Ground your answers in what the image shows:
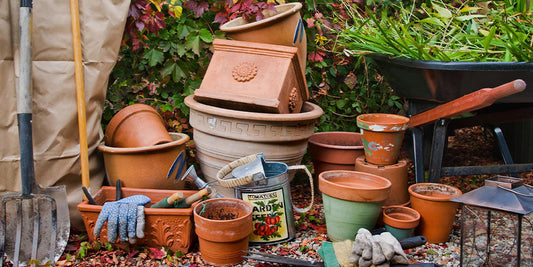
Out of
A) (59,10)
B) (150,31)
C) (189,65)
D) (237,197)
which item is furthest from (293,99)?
(59,10)

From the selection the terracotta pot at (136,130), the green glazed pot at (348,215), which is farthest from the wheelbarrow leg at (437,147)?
the terracotta pot at (136,130)

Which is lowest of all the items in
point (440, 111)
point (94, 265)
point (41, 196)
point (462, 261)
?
point (94, 265)

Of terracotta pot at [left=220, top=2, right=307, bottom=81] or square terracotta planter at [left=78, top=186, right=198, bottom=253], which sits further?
terracotta pot at [left=220, top=2, right=307, bottom=81]

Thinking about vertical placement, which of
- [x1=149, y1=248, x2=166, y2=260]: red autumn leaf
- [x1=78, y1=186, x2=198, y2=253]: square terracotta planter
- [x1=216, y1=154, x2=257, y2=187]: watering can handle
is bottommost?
[x1=149, y1=248, x2=166, y2=260]: red autumn leaf

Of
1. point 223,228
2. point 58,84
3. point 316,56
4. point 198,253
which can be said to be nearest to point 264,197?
point 223,228

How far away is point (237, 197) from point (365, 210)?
0.65m

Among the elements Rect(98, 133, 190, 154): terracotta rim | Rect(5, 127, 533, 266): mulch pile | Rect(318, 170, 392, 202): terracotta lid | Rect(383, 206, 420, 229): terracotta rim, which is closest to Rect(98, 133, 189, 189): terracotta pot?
Rect(98, 133, 190, 154): terracotta rim

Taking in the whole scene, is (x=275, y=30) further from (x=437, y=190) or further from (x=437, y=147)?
(x=437, y=190)

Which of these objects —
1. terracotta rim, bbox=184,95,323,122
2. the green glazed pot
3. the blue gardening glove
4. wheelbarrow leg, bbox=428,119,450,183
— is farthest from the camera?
wheelbarrow leg, bbox=428,119,450,183

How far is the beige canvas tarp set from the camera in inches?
95.3

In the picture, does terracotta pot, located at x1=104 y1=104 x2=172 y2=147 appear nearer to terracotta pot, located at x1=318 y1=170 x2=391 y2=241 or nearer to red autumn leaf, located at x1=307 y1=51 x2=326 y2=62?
terracotta pot, located at x1=318 y1=170 x2=391 y2=241

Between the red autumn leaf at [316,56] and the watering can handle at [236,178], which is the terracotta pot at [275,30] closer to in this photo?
the red autumn leaf at [316,56]

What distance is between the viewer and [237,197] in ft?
8.14

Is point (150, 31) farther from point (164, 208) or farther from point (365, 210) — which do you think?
point (365, 210)
